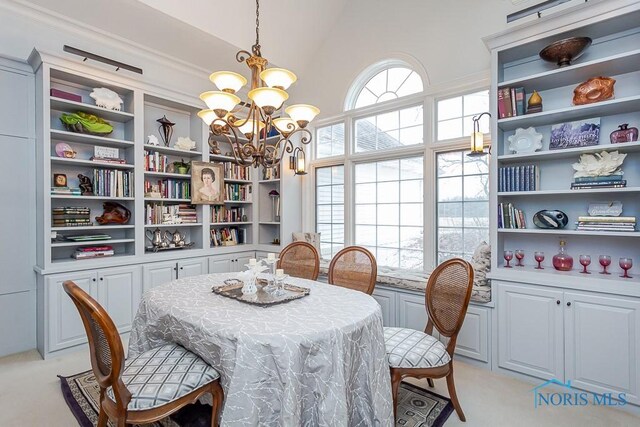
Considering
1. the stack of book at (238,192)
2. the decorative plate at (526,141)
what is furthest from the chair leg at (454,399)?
the stack of book at (238,192)

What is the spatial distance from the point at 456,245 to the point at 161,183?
3340 mm

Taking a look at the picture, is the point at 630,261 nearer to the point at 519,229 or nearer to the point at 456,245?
the point at 519,229

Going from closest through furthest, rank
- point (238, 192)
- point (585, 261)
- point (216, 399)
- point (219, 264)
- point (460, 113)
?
point (216, 399) < point (585, 261) < point (460, 113) < point (219, 264) < point (238, 192)

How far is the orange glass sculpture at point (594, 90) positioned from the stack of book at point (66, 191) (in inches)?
170

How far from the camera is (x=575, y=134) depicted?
2.51 meters

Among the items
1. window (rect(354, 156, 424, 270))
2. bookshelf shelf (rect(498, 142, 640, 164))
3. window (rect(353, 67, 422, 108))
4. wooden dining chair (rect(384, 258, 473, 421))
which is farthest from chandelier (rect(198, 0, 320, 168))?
window (rect(353, 67, 422, 108))

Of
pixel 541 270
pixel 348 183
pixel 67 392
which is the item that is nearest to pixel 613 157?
pixel 541 270

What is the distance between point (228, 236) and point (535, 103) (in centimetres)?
371

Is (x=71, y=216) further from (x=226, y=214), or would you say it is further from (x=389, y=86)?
(x=389, y=86)

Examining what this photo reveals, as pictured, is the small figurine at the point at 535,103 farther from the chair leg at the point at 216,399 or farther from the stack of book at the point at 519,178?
the chair leg at the point at 216,399

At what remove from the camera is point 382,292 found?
10.6 feet

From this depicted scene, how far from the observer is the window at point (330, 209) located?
4.34 metres

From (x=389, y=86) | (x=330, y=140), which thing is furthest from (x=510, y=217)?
(x=330, y=140)

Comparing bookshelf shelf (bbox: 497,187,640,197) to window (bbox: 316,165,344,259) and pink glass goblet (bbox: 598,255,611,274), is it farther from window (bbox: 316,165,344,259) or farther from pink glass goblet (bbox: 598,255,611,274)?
window (bbox: 316,165,344,259)
